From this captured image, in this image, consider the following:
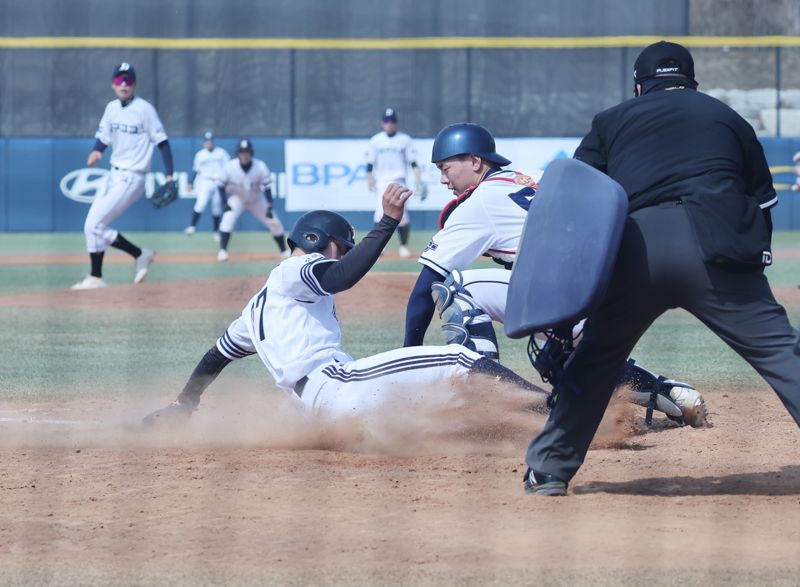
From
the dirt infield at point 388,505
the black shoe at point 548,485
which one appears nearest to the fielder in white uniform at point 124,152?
the dirt infield at point 388,505

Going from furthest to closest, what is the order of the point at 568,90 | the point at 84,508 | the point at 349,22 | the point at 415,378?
the point at 349,22, the point at 568,90, the point at 415,378, the point at 84,508

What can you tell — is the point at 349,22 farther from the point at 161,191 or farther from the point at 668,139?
the point at 668,139

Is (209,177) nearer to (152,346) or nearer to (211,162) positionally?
(211,162)

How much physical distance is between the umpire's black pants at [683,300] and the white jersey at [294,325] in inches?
57.2

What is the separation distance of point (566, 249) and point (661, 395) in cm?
195

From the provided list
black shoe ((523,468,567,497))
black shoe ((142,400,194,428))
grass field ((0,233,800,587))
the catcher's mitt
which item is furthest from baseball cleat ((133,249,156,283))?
black shoe ((523,468,567,497))

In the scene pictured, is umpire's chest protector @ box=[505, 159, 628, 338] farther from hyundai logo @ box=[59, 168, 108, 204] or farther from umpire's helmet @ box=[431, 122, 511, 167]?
Result: hyundai logo @ box=[59, 168, 108, 204]

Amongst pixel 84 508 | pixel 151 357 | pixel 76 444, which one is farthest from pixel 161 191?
pixel 84 508

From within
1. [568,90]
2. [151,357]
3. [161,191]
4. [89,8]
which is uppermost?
[89,8]

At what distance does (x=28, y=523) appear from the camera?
429cm

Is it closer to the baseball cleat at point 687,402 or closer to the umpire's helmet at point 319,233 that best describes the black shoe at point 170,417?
the umpire's helmet at point 319,233

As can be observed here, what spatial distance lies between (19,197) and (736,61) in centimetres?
1420

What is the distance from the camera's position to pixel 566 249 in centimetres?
416

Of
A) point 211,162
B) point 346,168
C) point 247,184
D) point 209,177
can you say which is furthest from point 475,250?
point 346,168
